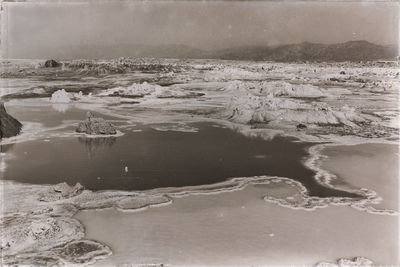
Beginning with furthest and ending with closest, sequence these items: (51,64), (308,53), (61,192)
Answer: (308,53)
(51,64)
(61,192)

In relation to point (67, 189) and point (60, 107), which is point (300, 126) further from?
point (60, 107)

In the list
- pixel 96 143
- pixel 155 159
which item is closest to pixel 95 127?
pixel 96 143

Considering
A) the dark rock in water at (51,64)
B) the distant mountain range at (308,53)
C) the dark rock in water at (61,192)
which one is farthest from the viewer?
the dark rock in water at (51,64)

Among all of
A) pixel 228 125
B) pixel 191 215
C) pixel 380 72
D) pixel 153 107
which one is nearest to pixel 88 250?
pixel 191 215

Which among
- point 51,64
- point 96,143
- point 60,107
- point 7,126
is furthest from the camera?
point 51,64

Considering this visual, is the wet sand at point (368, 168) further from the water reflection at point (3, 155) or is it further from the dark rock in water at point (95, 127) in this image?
the water reflection at point (3, 155)

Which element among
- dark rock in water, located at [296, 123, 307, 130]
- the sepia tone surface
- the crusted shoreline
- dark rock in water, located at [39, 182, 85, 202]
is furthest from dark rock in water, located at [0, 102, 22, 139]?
dark rock in water, located at [296, 123, 307, 130]

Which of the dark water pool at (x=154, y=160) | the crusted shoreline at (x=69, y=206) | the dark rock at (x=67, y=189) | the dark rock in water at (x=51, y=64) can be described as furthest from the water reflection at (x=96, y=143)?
the dark rock in water at (x=51, y=64)

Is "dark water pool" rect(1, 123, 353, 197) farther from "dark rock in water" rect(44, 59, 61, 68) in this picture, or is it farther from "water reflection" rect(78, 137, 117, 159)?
"dark rock in water" rect(44, 59, 61, 68)
